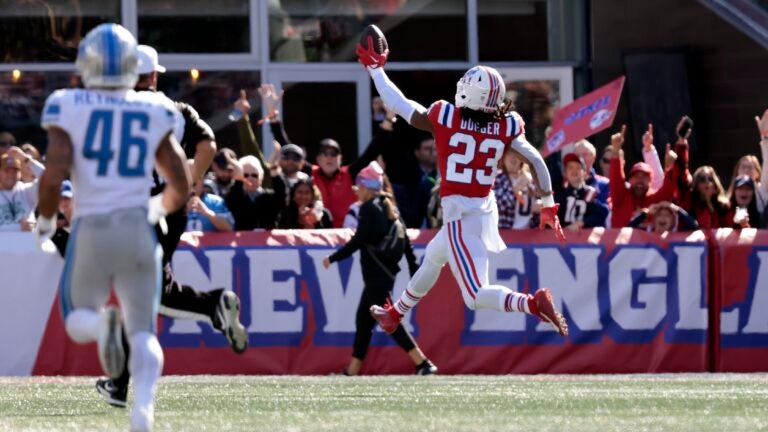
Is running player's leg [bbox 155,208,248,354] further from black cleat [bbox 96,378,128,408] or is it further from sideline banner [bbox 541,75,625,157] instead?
sideline banner [bbox 541,75,625,157]

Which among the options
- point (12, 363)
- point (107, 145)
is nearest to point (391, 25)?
point (12, 363)

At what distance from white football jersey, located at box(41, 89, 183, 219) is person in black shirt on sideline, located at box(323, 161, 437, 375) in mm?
6183

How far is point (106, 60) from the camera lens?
22.8 feet

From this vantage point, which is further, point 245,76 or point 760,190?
point 245,76

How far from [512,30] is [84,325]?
1275 centimetres

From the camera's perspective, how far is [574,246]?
13938 mm

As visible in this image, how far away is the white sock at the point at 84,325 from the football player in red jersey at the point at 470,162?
402 cm

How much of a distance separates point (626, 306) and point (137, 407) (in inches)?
304

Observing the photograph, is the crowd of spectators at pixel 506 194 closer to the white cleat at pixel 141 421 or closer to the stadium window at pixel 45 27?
the stadium window at pixel 45 27

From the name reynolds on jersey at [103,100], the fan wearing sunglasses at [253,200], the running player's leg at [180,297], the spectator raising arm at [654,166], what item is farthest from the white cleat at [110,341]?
the spectator raising arm at [654,166]

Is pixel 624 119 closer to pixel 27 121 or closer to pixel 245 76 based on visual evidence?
pixel 245 76

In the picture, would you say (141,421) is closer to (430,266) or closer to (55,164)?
(55,164)

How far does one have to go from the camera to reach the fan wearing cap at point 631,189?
1406 centimetres

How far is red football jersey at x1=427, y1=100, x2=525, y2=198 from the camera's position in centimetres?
1053
